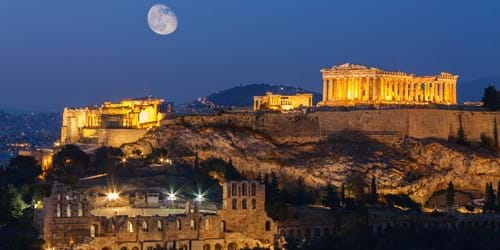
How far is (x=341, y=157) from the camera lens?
77250 mm

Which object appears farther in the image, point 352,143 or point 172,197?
point 352,143

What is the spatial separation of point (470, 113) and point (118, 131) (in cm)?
2422

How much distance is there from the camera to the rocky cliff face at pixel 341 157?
2936 inches

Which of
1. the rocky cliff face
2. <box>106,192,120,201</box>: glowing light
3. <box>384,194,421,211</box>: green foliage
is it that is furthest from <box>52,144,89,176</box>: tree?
<box>384,194,421,211</box>: green foliage

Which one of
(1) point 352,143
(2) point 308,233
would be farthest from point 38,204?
(1) point 352,143

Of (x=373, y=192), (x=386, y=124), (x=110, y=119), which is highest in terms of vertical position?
(x=110, y=119)

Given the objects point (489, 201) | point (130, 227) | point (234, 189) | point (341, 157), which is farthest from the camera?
point (341, 157)

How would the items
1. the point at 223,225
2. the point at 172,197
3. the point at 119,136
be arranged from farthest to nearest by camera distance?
the point at 119,136
the point at 172,197
the point at 223,225

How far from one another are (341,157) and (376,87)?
18.0 m

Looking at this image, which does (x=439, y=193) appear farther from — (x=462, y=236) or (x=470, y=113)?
(x=462, y=236)

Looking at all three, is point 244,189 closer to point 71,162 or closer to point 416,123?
point 71,162

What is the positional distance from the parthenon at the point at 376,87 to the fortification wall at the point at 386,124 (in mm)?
8468

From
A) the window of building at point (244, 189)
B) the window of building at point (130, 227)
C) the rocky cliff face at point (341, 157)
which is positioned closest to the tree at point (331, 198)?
the rocky cliff face at point (341, 157)

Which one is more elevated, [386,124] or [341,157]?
[386,124]
